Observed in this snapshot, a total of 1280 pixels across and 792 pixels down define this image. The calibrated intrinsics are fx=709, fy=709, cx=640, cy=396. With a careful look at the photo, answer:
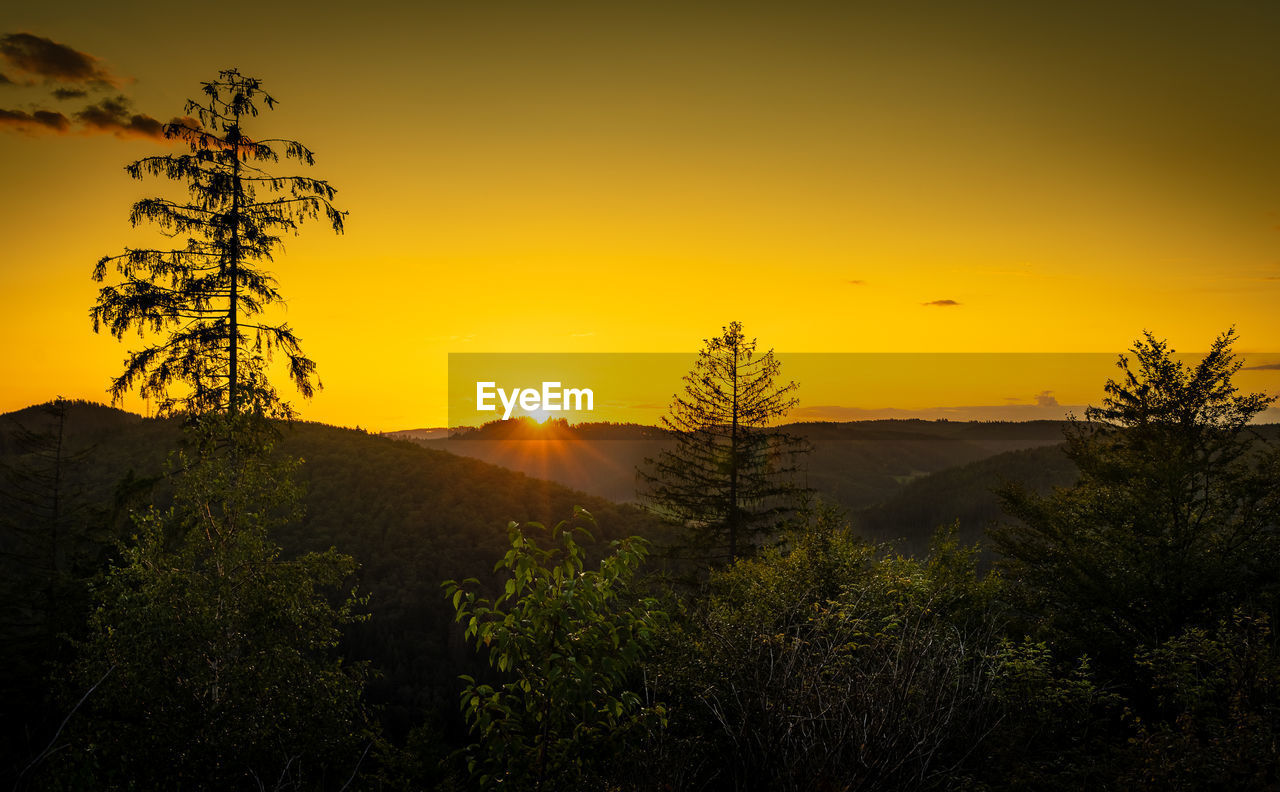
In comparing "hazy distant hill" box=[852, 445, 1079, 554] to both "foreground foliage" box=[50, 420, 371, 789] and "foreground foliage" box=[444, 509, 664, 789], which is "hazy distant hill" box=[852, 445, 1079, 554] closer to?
"foreground foliage" box=[50, 420, 371, 789]

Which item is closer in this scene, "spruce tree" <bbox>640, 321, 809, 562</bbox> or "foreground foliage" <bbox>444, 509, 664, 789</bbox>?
"foreground foliage" <bbox>444, 509, 664, 789</bbox>

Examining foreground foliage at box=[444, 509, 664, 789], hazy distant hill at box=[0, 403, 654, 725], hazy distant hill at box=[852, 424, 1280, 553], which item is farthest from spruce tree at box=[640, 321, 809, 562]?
hazy distant hill at box=[852, 424, 1280, 553]

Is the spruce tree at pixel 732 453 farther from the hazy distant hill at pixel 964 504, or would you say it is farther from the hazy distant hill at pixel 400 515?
the hazy distant hill at pixel 964 504

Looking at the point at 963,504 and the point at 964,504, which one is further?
the point at 963,504

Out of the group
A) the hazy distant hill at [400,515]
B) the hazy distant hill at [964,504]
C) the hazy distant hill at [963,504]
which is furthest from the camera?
the hazy distant hill at [963,504]

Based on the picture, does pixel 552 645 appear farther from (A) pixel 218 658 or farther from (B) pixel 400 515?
(B) pixel 400 515

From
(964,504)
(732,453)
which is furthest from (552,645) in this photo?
(964,504)

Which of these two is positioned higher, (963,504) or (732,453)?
(732,453)

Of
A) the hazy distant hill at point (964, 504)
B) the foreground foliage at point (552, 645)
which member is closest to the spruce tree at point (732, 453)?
the foreground foliage at point (552, 645)

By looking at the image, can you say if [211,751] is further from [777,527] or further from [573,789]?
[777,527]

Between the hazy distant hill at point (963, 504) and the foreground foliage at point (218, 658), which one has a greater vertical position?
the foreground foliage at point (218, 658)

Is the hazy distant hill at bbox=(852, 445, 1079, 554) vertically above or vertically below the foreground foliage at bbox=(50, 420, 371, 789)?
below

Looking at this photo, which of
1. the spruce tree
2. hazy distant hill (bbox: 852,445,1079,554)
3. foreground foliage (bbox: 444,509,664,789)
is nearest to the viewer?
foreground foliage (bbox: 444,509,664,789)

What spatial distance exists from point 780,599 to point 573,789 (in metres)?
9.89
